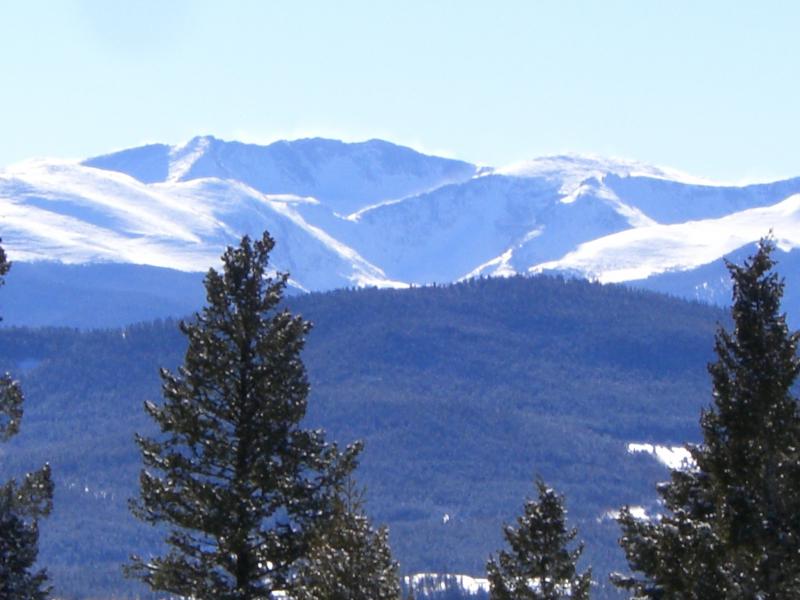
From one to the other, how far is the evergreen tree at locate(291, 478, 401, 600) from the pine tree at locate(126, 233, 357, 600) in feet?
4.84

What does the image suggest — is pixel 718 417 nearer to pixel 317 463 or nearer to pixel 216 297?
pixel 317 463

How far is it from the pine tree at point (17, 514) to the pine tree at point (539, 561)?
13442mm

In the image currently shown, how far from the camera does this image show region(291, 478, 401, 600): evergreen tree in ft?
106

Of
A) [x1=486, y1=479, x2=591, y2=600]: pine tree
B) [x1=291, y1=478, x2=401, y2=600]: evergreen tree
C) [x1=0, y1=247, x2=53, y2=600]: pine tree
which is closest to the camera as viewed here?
[x1=291, y1=478, x2=401, y2=600]: evergreen tree

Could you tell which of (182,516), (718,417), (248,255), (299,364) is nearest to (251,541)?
(182,516)

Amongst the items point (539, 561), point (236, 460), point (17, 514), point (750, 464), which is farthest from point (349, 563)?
point (539, 561)

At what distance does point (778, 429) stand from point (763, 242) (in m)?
4.09

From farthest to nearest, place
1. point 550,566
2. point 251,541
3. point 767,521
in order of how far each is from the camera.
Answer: point 550,566 < point 251,541 < point 767,521

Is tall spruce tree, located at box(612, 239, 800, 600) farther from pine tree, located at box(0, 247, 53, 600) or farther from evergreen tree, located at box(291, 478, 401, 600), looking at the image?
pine tree, located at box(0, 247, 53, 600)

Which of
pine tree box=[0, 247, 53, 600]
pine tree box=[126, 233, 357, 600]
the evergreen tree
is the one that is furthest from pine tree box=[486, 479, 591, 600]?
pine tree box=[0, 247, 53, 600]

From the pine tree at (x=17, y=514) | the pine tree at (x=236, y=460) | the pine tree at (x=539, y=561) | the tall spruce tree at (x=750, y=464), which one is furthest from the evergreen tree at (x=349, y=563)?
the pine tree at (x=539, y=561)

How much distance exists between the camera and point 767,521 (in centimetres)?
3052

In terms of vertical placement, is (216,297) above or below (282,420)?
above

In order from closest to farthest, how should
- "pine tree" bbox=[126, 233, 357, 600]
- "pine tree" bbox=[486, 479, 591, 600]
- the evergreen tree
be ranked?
the evergreen tree < "pine tree" bbox=[126, 233, 357, 600] < "pine tree" bbox=[486, 479, 591, 600]
